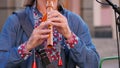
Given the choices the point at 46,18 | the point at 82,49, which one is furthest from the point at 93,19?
the point at 46,18

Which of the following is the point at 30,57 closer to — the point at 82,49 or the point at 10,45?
the point at 10,45

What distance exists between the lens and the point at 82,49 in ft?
8.25

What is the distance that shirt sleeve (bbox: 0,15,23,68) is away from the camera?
250 centimetres

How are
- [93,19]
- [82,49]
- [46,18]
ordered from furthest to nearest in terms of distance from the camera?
[93,19], [82,49], [46,18]

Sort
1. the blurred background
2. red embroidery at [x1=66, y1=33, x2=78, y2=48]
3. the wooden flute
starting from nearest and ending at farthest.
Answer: the wooden flute, red embroidery at [x1=66, y1=33, x2=78, y2=48], the blurred background

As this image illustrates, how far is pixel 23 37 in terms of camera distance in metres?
2.58

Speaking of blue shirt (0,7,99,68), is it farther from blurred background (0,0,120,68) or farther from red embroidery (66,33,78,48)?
blurred background (0,0,120,68)

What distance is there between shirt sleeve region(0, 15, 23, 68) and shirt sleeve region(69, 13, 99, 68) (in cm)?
31

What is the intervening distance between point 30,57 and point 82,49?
0.97 feet

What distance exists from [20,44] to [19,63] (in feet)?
0.37

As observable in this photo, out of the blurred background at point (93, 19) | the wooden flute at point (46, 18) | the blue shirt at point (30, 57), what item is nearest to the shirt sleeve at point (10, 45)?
the blue shirt at point (30, 57)

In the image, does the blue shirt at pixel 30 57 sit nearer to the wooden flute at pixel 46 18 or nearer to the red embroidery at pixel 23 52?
the red embroidery at pixel 23 52

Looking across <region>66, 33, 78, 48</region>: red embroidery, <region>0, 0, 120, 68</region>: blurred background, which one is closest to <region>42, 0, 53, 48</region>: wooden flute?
<region>66, 33, 78, 48</region>: red embroidery

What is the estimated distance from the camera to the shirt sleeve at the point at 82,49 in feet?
8.19
